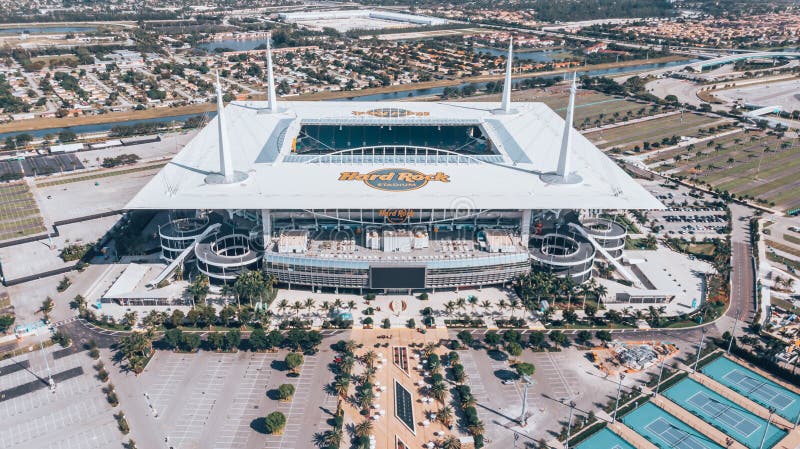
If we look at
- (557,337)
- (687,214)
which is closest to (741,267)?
(687,214)

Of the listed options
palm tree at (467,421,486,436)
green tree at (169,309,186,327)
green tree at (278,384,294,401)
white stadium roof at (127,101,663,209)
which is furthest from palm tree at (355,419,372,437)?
white stadium roof at (127,101,663,209)

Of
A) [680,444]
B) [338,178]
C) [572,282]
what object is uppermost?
[338,178]

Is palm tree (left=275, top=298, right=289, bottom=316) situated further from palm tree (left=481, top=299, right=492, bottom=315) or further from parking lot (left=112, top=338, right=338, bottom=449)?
palm tree (left=481, top=299, right=492, bottom=315)

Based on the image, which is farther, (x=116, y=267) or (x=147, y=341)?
(x=116, y=267)

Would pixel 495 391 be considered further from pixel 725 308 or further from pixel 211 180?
pixel 211 180

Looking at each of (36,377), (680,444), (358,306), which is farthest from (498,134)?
(36,377)

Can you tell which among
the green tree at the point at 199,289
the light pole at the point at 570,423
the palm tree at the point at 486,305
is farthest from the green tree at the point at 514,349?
the green tree at the point at 199,289
